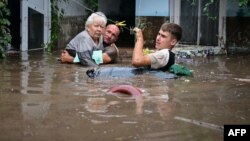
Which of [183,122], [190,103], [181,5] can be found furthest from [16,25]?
[183,122]

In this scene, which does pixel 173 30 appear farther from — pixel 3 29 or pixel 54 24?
pixel 54 24

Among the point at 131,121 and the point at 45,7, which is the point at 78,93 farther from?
the point at 45,7

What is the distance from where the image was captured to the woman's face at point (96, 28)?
341 inches

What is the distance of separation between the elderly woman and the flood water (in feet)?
2.65

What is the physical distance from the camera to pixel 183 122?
4.25 m

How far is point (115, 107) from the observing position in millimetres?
4871

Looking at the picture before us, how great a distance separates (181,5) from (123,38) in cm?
556

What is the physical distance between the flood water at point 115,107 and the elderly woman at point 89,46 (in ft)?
2.65

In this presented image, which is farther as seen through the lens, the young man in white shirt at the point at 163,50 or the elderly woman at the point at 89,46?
the elderly woman at the point at 89,46

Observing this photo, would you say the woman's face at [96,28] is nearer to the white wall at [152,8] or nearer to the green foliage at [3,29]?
the green foliage at [3,29]

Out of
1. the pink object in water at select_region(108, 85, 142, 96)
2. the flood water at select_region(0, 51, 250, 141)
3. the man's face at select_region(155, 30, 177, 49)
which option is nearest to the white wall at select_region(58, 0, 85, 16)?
the flood water at select_region(0, 51, 250, 141)

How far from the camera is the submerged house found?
1216 cm

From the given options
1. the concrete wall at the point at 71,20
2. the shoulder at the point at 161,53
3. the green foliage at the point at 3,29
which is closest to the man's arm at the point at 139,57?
the shoulder at the point at 161,53

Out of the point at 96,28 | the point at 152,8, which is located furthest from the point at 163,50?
the point at 152,8
